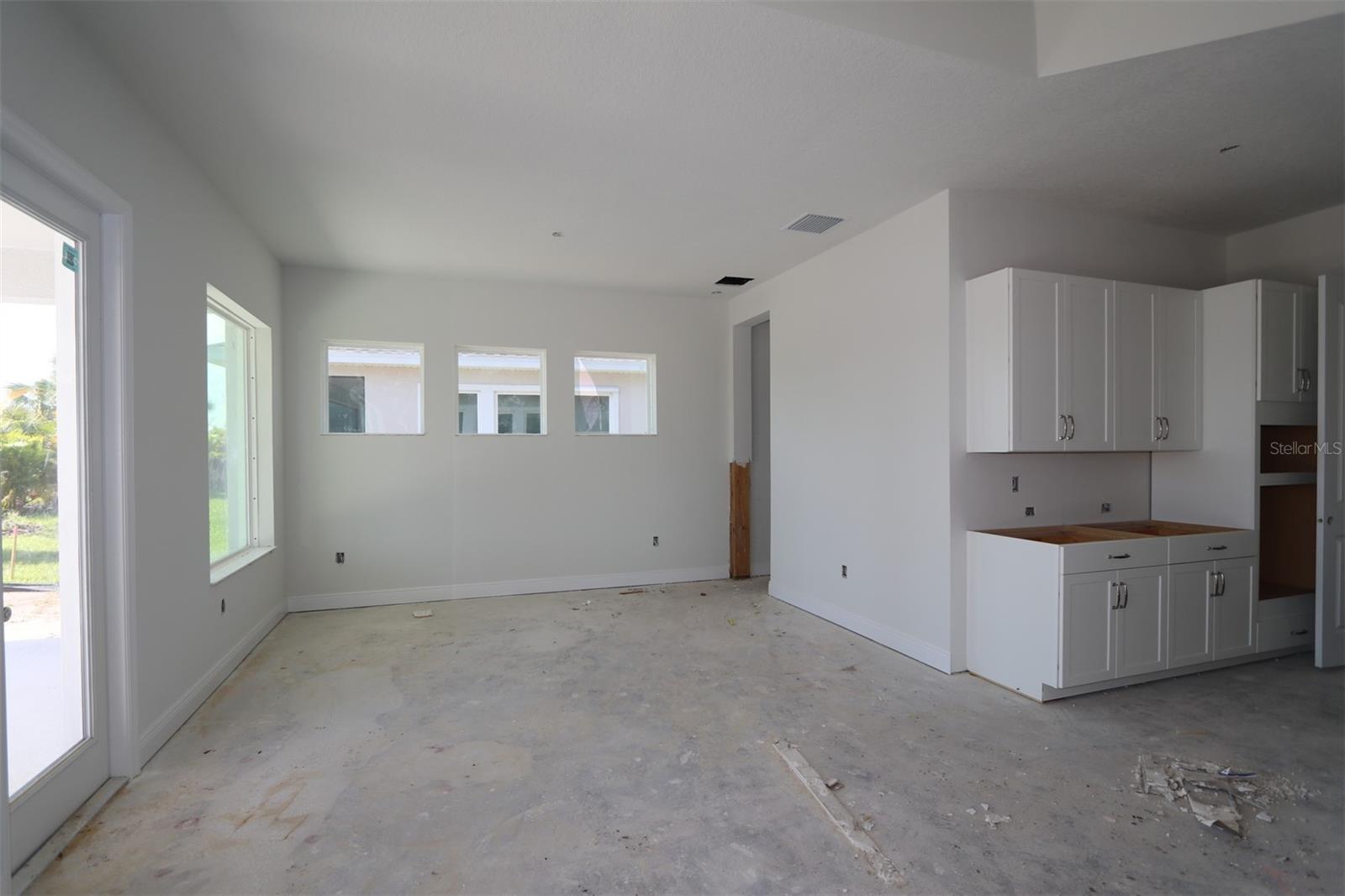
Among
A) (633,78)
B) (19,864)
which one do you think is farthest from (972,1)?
(19,864)

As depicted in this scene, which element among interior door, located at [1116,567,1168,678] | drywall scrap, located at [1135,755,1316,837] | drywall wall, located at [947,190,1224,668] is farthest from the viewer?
drywall wall, located at [947,190,1224,668]

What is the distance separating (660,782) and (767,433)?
461cm

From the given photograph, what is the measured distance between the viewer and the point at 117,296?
2576 mm

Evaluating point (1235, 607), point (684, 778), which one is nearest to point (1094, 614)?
point (1235, 607)

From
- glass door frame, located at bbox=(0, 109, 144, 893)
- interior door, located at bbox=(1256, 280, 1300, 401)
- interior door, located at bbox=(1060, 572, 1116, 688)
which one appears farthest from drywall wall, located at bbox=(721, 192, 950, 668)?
glass door frame, located at bbox=(0, 109, 144, 893)

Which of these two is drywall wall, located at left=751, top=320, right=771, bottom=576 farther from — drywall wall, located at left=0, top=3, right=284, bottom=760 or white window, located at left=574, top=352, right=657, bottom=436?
drywall wall, located at left=0, top=3, right=284, bottom=760

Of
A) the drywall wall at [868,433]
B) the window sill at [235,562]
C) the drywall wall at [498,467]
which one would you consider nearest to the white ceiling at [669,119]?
the drywall wall at [868,433]

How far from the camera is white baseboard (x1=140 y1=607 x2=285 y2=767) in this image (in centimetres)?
280

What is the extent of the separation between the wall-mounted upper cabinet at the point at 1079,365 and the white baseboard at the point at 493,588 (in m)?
3.39

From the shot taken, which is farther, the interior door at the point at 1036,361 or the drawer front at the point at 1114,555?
the interior door at the point at 1036,361

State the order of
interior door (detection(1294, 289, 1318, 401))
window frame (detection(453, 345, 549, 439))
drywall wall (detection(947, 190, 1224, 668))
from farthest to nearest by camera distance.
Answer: window frame (detection(453, 345, 549, 439)), interior door (detection(1294, 289, 1318, 401)), drywall wall (detection(947, 190, 1224, 668))

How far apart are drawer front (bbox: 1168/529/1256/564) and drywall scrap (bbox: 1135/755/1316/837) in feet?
4.29

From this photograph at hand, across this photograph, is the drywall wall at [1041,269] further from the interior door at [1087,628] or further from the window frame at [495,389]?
the window frame at [495,389]

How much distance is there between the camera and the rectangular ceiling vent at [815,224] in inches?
167
